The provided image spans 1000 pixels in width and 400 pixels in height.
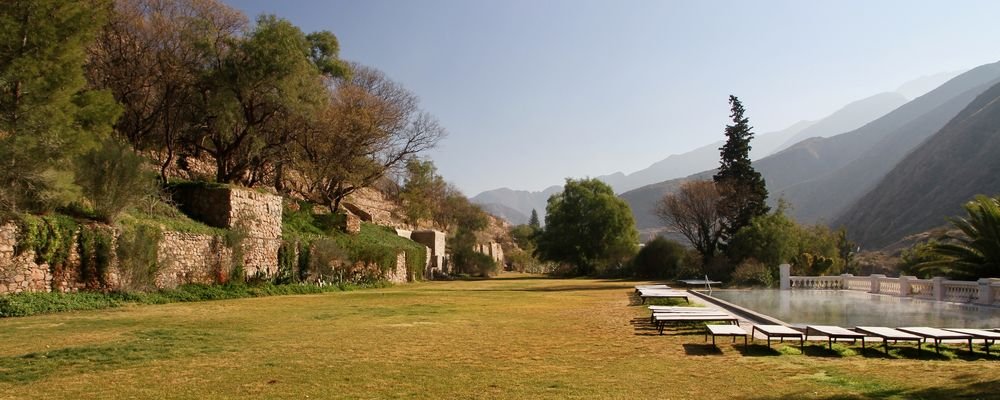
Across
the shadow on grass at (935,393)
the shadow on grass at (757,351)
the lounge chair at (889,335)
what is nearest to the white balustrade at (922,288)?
the lounge chair at (889,335)

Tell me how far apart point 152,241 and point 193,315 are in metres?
6.07

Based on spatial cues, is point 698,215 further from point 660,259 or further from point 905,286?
point 905,286

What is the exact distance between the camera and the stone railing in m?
15.8

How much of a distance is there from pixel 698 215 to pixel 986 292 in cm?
3315

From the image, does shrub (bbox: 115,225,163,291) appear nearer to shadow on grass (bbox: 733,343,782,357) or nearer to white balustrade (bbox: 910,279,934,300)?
shadow on grass (bbox: 733,343,782,357)

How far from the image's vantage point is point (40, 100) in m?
16.3

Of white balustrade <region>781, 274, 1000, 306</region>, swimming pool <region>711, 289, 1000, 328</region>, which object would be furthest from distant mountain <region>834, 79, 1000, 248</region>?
swimming pool <region>711, 289, 1000, 328</region>

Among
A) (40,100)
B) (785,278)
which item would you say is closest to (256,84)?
(40,100)

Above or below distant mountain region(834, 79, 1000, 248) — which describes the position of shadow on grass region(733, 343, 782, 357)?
below

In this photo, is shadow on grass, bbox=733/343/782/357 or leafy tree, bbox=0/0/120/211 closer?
shadow on grass, bbox=733/343/782/357

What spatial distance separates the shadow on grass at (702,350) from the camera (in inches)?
363

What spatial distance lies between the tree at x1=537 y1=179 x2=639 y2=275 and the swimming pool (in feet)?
122

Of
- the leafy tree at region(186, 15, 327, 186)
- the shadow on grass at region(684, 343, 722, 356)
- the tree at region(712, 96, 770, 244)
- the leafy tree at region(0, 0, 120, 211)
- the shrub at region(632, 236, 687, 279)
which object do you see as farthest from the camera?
the shrub at region(632, 236, 687, 279)

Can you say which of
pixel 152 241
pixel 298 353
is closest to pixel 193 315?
pixel 152 241
